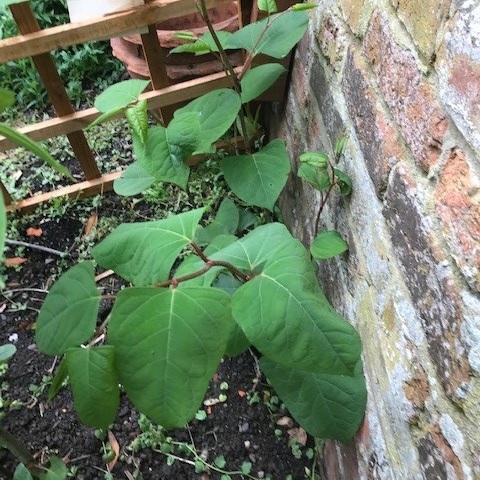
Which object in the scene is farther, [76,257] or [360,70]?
[76,257]

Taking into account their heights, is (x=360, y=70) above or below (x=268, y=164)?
above

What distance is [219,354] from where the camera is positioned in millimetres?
750

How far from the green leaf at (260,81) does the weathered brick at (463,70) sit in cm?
63

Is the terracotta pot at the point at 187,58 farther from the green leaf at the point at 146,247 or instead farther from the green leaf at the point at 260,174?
the green leaf at the point at 146,247

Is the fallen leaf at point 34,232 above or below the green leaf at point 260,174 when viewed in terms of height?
below

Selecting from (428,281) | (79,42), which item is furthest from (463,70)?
(79,42)

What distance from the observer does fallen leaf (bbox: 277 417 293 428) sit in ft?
4.48

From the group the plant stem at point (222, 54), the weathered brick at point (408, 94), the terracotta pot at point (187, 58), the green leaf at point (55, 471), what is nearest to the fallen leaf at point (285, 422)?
the green leaf at point (55, 471)

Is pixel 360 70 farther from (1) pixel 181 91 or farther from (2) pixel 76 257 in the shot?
(2) pixel 76 257

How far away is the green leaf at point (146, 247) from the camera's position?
879mm

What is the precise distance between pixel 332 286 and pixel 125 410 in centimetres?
67

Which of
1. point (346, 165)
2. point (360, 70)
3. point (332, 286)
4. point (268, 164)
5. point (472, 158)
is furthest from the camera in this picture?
point (268, 164)

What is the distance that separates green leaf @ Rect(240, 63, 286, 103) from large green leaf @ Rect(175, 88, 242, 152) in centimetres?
3

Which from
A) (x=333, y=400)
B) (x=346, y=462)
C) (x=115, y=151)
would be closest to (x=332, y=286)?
(x=333, y=400)
